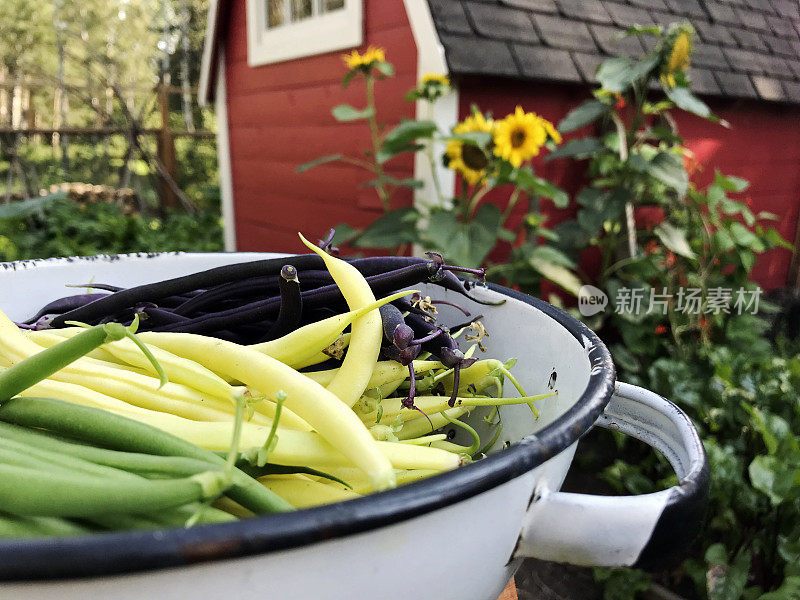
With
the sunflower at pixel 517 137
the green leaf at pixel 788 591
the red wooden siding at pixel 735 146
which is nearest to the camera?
the green leaf at pixel 788 591

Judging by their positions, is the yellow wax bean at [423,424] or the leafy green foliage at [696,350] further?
the leafy green foliage at [696,350]

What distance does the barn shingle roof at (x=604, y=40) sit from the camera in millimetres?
2176

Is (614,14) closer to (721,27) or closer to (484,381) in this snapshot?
(721,27)

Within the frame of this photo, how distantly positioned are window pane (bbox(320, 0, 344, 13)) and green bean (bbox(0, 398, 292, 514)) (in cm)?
310

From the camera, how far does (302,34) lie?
130 inches

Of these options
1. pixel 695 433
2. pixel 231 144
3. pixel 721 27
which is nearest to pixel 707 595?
pixel 695 433

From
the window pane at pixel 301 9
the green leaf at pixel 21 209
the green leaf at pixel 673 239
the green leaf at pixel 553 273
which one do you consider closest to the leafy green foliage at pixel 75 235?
the green leaf at pixel 21 209

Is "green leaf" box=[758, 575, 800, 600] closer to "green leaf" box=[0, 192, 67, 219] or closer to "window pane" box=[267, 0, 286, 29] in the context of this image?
"window pane" box=[267, 0, 286, 29]

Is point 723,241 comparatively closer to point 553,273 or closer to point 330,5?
point 553,273

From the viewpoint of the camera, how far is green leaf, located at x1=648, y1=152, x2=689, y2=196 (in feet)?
6.52

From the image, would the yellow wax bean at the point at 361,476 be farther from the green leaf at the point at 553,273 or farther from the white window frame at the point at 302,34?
the white window frame at the point at 302,34

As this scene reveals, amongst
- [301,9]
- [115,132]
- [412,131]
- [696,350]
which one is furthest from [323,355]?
[115,132]

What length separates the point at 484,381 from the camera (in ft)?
2.26

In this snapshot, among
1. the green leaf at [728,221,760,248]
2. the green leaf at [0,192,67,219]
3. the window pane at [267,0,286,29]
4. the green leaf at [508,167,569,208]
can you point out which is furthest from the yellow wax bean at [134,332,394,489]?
the green leaf at [0,192,67,219]
